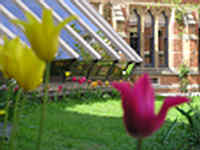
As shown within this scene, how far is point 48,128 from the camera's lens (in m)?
4.84

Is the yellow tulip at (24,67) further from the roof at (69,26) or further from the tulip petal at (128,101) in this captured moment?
the roof at (69,26)

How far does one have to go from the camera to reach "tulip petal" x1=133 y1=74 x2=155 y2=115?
27.2 inches

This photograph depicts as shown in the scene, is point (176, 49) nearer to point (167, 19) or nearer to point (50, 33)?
point (167, 19)

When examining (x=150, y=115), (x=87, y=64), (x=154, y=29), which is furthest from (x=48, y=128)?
(x=154, y=29)

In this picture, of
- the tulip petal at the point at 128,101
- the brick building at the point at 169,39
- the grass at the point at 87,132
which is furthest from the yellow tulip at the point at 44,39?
the brick building at the point at 169,39

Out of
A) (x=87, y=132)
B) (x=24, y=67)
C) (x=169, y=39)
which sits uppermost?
(x=24, y=67)

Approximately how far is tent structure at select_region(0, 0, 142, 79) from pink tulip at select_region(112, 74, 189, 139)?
582 centimetres

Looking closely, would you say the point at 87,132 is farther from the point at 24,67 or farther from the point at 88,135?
the point at 24,67

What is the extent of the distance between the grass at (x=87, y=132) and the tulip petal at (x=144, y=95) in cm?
263

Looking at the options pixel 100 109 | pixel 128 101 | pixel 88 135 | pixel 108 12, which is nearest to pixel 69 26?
pixel 100 109

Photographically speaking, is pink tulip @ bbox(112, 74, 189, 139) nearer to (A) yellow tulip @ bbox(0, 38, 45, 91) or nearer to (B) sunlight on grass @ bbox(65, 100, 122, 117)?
(A) yellow tulip @ bbox(0, 38, 45, 91)

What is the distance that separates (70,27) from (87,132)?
4.85 m

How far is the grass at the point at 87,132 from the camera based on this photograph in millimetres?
3656

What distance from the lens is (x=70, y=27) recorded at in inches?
356
